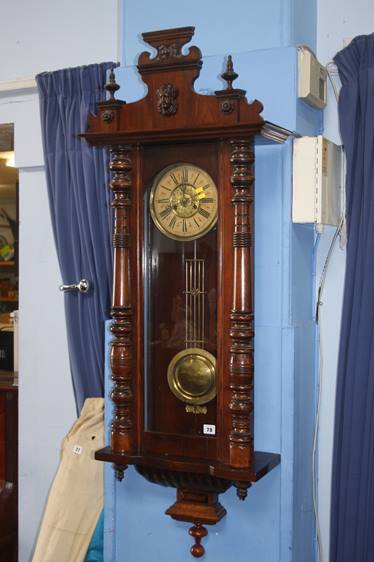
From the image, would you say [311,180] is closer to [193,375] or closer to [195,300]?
[195,300]

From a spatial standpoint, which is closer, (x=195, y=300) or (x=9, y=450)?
(x=195, y=300)

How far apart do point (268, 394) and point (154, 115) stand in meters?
0.87

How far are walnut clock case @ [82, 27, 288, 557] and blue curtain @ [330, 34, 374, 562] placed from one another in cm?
25

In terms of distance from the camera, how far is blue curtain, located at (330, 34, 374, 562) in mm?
2174

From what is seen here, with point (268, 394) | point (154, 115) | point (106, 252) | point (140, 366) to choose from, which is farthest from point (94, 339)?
point (154, 115)

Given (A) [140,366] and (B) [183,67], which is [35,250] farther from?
(B) [183,67]

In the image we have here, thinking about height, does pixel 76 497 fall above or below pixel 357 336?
below

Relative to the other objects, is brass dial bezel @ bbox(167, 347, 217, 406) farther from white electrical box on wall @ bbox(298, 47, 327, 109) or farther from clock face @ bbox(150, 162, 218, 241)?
white electrical box on wall @ bbox(298, 47, 327, 109)

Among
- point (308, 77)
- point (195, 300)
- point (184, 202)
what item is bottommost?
point (195, 300)

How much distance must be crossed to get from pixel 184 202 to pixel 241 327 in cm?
39

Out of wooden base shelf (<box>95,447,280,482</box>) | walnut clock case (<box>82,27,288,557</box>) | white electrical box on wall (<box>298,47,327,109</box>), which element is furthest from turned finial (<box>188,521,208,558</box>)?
white electrical box on wall (<box>298,47,327,109</box>)

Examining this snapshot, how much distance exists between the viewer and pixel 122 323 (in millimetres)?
2174

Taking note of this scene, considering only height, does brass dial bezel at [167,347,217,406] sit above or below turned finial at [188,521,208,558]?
above

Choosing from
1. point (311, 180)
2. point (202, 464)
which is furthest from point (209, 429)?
point (311, 180)
